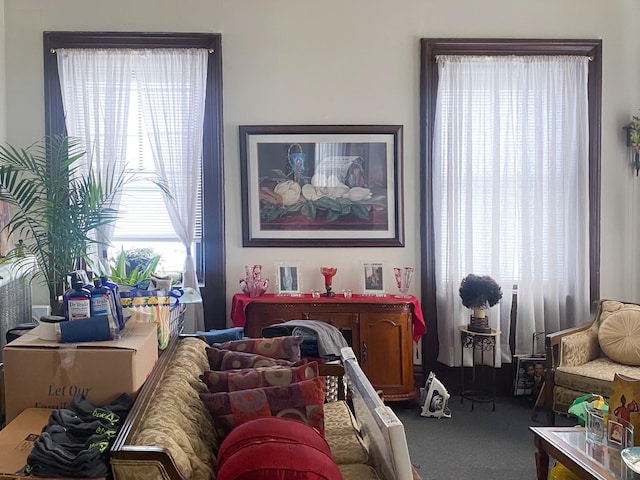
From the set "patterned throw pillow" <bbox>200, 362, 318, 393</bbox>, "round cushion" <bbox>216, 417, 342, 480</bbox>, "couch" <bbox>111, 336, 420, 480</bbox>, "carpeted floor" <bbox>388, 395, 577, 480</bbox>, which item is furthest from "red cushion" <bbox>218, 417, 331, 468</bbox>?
"carpeted floor" <bbox>388, 395, 577, 480</bbox>

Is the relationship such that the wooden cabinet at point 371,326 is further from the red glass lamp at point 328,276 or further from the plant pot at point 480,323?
the plant pot at point 480,323

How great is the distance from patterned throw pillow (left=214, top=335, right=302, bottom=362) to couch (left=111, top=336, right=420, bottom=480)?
0.58ft

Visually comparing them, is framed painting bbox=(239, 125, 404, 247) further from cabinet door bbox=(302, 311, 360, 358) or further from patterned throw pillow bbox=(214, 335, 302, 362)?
patterned throw pillow bbox=(214, 335, 302, 362)

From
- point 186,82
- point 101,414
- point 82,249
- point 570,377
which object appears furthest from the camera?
point 186,82

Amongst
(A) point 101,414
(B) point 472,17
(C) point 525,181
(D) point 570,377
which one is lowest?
(D) point 570,377

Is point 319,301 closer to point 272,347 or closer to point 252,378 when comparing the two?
point 272,347

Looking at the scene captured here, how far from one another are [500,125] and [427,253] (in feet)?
3.74

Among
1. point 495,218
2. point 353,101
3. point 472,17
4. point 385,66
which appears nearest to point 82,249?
point 353,101

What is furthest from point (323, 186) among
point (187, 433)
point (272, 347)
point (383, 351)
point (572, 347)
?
point (187, 433)

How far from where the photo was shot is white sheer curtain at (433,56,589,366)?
4570mm

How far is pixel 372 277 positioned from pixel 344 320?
473mm

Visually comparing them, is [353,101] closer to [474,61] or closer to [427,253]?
[474,61]

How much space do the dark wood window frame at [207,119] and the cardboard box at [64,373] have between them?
8.01ft

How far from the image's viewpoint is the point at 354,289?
4.66 metres
